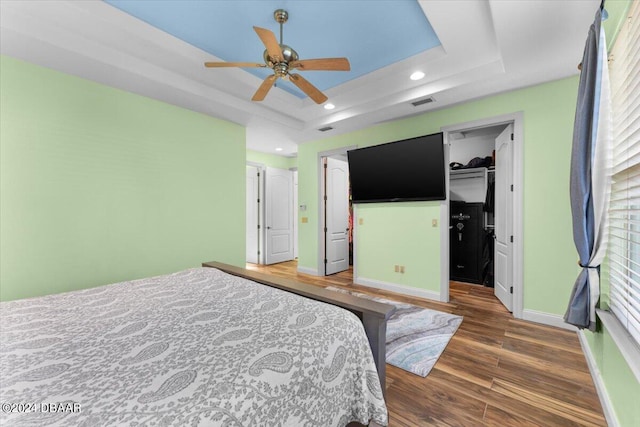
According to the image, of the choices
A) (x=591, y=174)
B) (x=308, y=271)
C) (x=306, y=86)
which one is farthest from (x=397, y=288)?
(x=306, y=86)

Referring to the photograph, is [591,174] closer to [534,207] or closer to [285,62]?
[534,207]

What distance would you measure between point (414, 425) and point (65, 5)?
365 cm

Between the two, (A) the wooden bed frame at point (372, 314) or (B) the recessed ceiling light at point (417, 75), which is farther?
(B) the recessed ceiling light at point (417, 75)

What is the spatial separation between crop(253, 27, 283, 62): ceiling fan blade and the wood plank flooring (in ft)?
8.27

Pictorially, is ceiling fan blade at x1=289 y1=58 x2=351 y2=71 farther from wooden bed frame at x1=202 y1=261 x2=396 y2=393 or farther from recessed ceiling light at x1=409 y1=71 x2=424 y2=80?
wooden bed frame at x1=202 y1=261 x2=396 y2=393

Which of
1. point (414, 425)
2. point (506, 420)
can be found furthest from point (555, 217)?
point (414, 425)

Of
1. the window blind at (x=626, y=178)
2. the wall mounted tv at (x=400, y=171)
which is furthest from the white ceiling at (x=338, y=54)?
the window blind at (x=626, y=178)

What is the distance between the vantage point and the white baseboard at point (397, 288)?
3.53 metres

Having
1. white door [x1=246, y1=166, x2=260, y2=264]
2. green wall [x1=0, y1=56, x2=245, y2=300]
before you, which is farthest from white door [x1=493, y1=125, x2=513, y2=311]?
white door [x1=246, y1=166, x2=260, y2=264]

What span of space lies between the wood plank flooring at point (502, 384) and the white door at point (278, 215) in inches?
166

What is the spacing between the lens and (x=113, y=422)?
0.66m

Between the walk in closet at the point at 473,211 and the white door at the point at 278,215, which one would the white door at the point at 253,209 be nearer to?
the white door at the point at 278,215

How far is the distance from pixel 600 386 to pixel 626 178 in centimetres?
135

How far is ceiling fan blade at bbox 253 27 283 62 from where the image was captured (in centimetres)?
167
